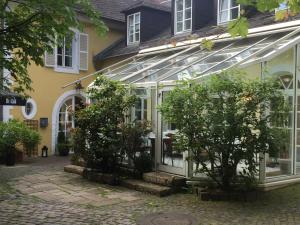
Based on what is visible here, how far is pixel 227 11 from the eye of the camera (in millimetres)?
13109

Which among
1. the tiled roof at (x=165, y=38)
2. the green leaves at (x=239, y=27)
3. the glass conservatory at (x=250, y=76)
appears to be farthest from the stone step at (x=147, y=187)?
the green leaves at (x=239, y=27)

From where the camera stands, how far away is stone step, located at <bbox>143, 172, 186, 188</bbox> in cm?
857

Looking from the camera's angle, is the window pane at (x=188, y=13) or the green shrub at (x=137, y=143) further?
the window pane at (x=188, y=13)

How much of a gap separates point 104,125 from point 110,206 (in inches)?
105

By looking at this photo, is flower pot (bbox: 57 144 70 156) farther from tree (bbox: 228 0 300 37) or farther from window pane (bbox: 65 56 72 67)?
tree (bbox: 228 0 300 37)

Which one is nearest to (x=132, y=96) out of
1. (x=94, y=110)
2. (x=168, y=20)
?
(x=94, y=110)

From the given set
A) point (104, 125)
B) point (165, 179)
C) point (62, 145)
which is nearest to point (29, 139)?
point (62, 145)

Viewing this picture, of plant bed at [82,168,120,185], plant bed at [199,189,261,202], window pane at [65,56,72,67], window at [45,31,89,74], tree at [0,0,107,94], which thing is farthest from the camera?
window pane at [65,56,72,67]

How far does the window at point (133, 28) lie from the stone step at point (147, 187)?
343 inches

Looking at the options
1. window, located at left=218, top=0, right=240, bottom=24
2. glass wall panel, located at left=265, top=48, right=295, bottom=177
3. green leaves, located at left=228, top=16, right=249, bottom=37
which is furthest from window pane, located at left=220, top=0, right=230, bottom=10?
green leaves, located at left=228, top=16, right=249, bottom=37

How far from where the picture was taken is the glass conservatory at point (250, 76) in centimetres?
866

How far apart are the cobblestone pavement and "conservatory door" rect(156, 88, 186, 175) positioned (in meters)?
Answer: 1.03

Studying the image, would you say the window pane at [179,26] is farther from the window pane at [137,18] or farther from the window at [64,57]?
the window at [64,57]

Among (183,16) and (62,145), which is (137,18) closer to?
(183,16)
